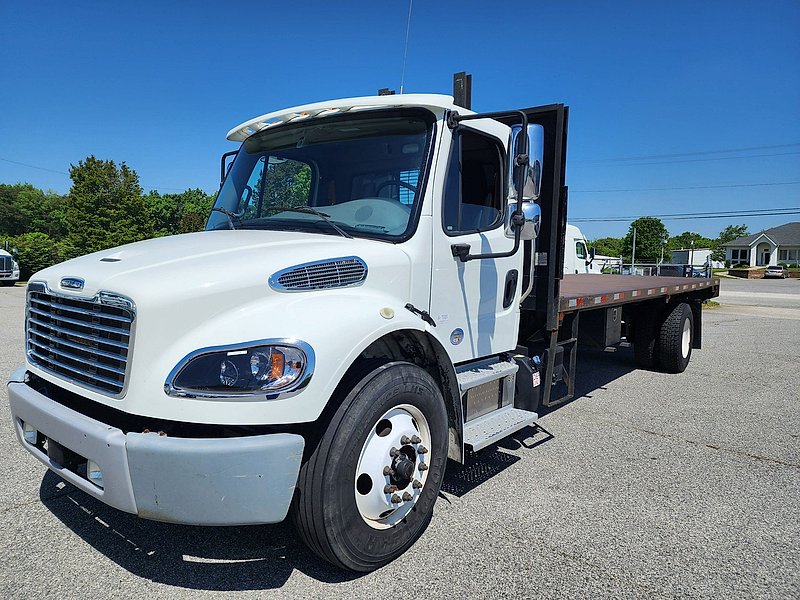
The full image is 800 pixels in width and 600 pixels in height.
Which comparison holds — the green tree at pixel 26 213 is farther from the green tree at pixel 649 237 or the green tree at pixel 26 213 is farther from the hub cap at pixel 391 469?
the hub cap at pixel 391 469

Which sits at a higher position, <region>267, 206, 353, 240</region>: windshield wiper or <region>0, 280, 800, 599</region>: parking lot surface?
<region>267, 206, 353, 240</region>: windshield wiper

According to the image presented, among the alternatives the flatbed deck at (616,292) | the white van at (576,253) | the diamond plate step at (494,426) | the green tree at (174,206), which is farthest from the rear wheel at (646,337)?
the green tree at (174,206)

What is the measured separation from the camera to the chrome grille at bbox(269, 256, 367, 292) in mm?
2713

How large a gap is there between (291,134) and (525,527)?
2931mm

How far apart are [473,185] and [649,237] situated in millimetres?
79057

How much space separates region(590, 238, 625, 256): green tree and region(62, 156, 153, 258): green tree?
234 feet

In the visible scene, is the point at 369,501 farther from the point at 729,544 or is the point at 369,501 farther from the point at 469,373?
the point at 729,544

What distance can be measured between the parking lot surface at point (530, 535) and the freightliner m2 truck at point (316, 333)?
0.40 meters

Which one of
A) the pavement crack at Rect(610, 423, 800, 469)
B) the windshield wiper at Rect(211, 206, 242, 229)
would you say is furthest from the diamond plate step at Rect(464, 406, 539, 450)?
the windshield wiper at Rect(211, 206, 242, 229)

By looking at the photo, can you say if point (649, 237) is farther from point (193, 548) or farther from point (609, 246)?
point (193, 548)

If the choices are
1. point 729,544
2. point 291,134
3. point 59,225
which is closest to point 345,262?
point 291,134

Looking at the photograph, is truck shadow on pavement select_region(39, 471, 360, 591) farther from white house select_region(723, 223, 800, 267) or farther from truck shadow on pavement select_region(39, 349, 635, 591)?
white house select_region(723, 223, 800, 267)

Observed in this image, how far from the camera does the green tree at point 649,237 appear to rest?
74.9 meters

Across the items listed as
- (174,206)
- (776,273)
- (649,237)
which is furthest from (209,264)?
(649,237)
